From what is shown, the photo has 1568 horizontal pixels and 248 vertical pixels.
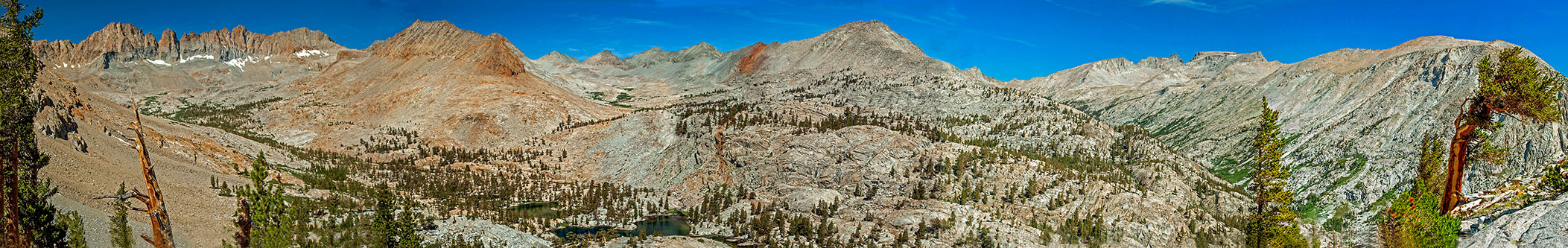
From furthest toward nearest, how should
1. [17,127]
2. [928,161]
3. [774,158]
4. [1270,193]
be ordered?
[774,158], [928,161], [1270,193], [17,127]

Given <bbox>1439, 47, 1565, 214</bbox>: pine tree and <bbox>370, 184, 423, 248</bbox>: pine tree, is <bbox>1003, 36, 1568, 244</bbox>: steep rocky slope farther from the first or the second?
<bbox>370, 184, 423, 248</bbox>: pine tree

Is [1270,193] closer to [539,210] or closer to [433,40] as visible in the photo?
[539,210]

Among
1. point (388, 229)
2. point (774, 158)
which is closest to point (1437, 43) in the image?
point (774, 158)

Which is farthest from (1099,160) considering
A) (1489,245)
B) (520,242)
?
(1489,245)

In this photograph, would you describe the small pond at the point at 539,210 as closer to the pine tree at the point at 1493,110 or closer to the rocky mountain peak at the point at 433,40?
the pine tree at the point at 1493,110

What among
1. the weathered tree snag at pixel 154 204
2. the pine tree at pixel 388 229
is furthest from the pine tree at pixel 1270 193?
the pine tree at pixel 388 229
